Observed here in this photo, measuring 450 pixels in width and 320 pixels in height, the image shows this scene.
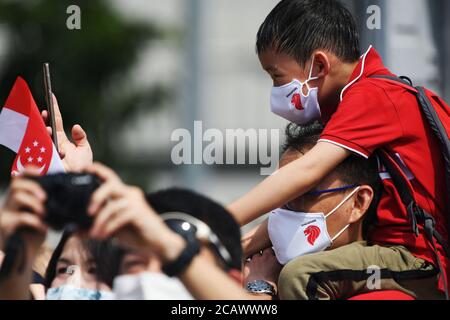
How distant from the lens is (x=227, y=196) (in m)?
5.06

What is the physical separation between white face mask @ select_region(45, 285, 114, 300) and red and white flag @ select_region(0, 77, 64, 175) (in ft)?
1.68

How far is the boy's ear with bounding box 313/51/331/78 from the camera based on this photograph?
8.76 feet

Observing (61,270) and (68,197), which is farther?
(61,270)

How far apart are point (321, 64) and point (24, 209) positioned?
1227 millimetres

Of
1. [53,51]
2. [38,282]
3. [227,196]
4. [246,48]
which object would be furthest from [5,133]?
[53,51]

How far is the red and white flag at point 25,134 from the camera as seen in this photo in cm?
259

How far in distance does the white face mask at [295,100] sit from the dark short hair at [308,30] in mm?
64

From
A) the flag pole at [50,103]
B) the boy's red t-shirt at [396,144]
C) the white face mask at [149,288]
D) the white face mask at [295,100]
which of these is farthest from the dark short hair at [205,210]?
the flag pole at [50,103]

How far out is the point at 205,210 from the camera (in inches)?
75.3

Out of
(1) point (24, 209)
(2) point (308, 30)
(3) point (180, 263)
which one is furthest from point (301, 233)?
Answer: (1) point (24, 209)

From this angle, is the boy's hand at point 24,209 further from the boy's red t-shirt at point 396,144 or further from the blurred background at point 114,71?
the blurred background at point 114,71

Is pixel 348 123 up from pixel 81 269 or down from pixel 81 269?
up

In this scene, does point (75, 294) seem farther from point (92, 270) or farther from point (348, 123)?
point (348, 123)

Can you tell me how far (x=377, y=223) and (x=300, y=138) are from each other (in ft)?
1.16
